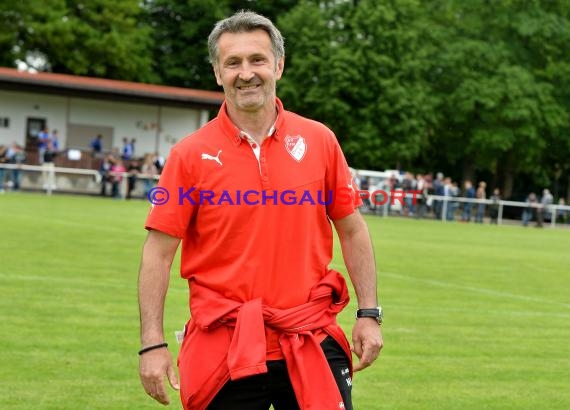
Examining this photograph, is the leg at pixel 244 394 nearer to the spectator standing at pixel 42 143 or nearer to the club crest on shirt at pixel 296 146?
the club crest on shirt at pixel 296 146

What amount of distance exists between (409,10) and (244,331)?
6275cm

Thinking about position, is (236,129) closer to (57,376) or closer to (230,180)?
(230,180)

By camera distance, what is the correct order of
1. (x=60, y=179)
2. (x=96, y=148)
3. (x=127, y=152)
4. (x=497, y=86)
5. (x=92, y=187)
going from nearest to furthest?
(x=60, y=179), (x=92, y=187), (x=127, y=152), (x=96, y=148), (x=497, y=86)

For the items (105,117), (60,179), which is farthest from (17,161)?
(105,117)

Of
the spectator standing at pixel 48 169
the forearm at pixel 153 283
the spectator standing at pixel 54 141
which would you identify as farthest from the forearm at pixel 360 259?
the spectator standing at pixel 54 141

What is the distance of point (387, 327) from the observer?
13.1 metres

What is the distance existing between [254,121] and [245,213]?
0.42 meters

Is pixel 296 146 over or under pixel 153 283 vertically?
over

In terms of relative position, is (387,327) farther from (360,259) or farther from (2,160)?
(2,160)

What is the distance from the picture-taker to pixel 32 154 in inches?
1994

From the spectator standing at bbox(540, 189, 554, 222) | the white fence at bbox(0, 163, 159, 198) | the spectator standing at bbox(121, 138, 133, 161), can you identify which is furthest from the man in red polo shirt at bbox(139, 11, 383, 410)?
the spectator standing at bbox(540, 189, 554, 222)

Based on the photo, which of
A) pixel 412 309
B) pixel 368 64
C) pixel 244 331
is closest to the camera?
pixel 244 331

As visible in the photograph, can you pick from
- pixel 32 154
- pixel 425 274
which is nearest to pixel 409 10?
pixel 32 154

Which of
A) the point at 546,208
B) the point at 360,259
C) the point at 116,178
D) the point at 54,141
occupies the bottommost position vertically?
the point at 546,208
